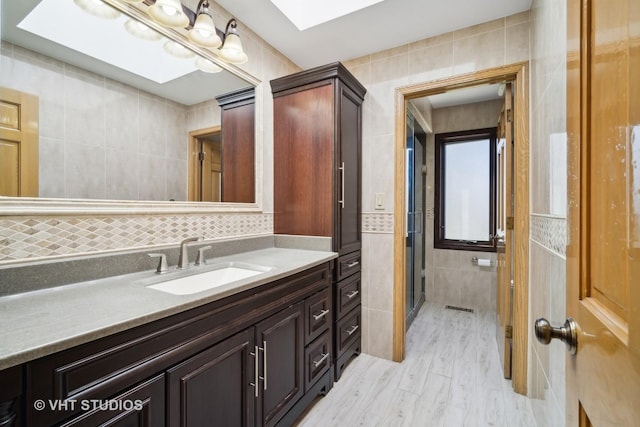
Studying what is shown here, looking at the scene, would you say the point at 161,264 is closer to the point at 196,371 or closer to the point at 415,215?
the point at 196,371

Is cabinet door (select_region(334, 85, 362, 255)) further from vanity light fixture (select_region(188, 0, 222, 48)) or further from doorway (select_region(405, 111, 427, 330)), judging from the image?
vanity light fixture (select_region(188, 0, 222, 48))

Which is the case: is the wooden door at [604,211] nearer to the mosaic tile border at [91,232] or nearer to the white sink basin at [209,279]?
the white sink basin at [209,279]

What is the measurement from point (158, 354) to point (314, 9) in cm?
215

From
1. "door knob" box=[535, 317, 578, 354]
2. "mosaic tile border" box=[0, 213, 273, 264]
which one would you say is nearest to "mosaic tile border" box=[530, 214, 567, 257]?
"door knob" box=[535, 317, 578, 354]

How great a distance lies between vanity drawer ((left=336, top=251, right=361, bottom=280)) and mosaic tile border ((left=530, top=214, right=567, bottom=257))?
3.75 feet

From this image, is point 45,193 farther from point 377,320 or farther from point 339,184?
point 377,320

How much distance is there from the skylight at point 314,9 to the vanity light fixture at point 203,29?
457 millimetres

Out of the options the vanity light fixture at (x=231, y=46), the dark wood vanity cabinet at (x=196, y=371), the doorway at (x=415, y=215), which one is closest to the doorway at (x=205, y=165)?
the vanity light fixture at (x=231, y=46)

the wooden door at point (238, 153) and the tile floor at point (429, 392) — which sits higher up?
the wooden door at point (238, 153)

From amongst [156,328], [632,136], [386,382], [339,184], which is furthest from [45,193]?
[386,382]

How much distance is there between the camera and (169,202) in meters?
1.46

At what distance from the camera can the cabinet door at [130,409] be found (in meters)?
0.69

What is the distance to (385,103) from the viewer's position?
2.22 metres

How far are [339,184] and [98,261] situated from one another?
138cm
